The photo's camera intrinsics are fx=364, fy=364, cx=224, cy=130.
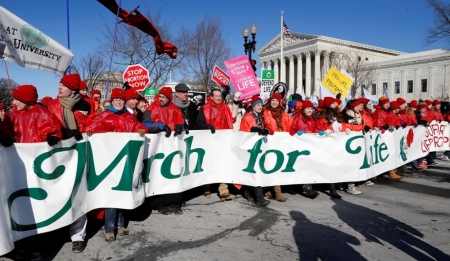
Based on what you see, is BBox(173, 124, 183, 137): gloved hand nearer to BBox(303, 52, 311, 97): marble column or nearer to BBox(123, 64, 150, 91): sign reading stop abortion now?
BBox(123, 64, 150, 91): sign reading stop abortion now

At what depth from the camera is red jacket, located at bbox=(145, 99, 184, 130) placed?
5496 millimetres

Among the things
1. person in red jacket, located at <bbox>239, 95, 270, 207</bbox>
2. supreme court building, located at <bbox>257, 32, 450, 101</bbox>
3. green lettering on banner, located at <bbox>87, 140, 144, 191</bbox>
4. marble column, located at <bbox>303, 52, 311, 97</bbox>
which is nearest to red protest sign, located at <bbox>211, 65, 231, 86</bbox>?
person in red jacket, located at <bbox>239, 95, 270, 207</bbox>

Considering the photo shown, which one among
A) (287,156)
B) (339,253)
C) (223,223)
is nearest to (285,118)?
(287,156)

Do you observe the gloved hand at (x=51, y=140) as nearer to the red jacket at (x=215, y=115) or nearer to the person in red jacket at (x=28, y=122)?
the person in red jacket at (x=28, y=122)

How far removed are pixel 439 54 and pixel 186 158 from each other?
2784 inches

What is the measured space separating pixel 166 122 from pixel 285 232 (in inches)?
93.0

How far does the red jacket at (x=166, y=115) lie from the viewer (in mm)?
5496

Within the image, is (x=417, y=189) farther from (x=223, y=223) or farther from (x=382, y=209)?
(x=223, y=223)

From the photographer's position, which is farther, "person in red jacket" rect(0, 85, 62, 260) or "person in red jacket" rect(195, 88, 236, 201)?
"person in red jacket" rect(195, 88, 236, 201)

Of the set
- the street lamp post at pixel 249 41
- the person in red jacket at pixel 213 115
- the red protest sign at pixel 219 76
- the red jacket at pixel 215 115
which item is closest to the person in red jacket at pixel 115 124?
the person in red jacket at pixel 213 115

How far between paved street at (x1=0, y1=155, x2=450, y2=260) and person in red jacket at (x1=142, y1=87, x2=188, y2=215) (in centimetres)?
15

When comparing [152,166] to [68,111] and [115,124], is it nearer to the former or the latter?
[115,124]

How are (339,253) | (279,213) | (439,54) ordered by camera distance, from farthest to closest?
(439,54) → (279,213) → (339,253)

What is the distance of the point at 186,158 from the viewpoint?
5.51 meters
